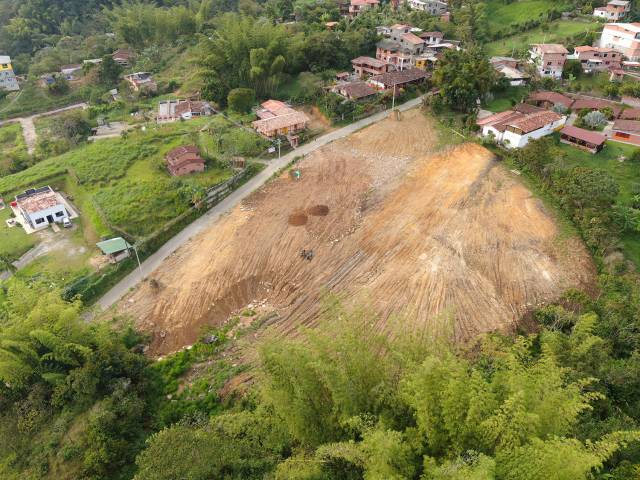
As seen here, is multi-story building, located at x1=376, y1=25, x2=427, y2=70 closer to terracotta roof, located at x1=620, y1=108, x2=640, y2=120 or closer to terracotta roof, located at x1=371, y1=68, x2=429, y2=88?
terracotta roof, located at x1=371, y1=68, x2=429, y2=88

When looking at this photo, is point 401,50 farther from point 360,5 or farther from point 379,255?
point 379,255

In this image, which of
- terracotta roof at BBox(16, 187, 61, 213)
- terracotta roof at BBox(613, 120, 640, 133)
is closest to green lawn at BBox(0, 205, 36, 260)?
terracotta roof at BBox(16, 187, 61, 213)

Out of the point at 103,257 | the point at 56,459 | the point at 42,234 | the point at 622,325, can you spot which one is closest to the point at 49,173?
the point at 42,234

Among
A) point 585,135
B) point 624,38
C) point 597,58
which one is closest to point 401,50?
point 597,58

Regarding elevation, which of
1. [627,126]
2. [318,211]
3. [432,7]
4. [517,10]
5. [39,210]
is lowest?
[318,211]

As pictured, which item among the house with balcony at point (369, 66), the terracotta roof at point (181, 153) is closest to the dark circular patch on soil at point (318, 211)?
the terracotta roof at point (181, 153)

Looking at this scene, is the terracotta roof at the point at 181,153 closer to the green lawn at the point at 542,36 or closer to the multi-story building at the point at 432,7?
the green lawn at the point at 542,36

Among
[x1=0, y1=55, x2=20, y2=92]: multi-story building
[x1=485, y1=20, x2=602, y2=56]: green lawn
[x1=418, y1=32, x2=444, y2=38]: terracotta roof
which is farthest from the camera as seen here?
[x1=418, y1=32, x2=444, y2=38]: terracotta roof
